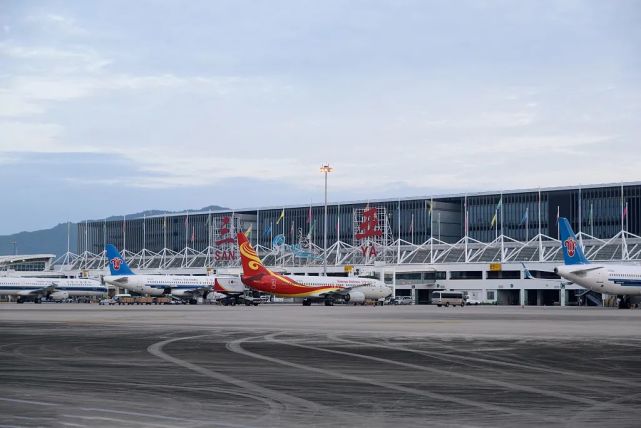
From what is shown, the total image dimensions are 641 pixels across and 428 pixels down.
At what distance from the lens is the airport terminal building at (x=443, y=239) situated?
136375mm

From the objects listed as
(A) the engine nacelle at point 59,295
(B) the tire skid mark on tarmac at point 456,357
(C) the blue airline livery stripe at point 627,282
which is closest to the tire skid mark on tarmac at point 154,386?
(B) the tire skid mark on tarmac at point 456,357

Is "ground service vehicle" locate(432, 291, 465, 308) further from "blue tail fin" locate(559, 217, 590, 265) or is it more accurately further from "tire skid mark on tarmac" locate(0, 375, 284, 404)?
"tire skid mark on tarmac" locate(0, 375, 284, 404)

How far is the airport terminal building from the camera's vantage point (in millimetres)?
136375

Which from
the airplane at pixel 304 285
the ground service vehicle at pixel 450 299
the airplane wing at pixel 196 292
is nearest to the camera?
the airplane at pixel 304 285

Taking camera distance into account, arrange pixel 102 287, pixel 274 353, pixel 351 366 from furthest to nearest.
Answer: pixel 102 287 < pixel 274 353 < pixel 351 366

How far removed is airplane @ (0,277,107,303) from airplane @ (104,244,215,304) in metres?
17.7

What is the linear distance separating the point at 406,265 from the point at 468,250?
13729 mm

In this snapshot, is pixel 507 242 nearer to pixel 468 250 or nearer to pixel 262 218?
pixel 468 250

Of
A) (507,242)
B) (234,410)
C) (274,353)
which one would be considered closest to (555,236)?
(507,242)

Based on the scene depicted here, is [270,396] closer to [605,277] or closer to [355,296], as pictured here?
[605,277]

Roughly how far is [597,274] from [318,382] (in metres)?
77.4

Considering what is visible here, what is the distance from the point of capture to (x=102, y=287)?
480ft

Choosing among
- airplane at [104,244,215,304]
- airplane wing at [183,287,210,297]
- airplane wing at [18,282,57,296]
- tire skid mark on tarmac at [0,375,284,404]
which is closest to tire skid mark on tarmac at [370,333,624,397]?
tire skid mark on tarmac at [0,375,284,404]

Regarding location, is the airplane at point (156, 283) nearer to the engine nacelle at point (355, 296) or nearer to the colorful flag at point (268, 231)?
the engine nacelle at point (355, 296)
